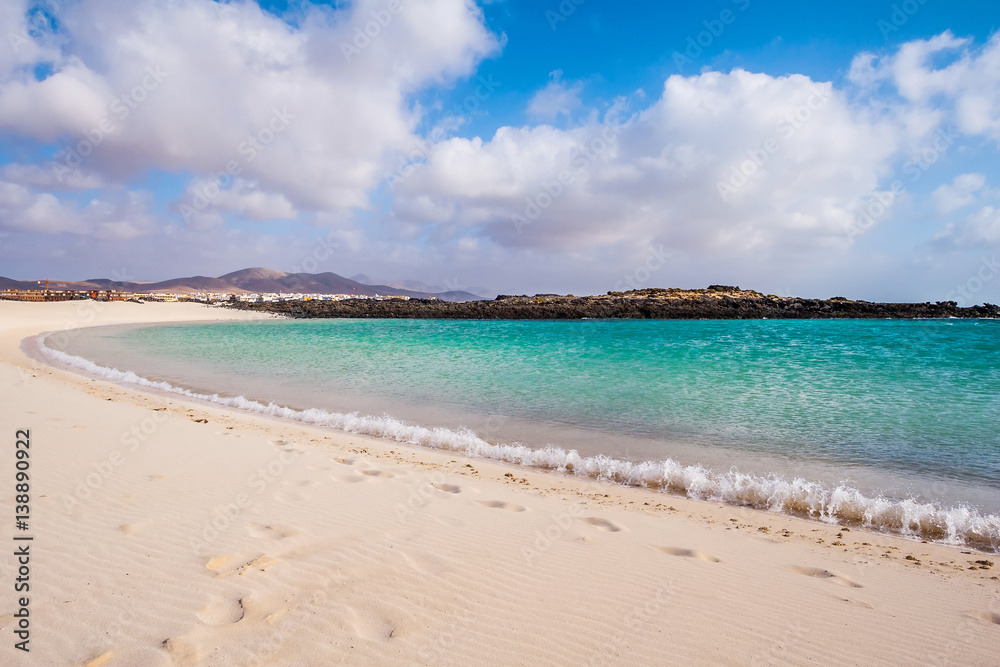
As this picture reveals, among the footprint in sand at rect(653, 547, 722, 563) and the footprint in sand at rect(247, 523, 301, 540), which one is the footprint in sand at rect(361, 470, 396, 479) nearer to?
the footprint in sand at rect(247, 523, 301, 540)

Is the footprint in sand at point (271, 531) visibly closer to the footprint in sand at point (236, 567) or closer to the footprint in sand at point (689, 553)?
the footprint in sand at point (236, 567)

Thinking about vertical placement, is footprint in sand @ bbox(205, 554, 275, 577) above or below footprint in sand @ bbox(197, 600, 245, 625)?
below

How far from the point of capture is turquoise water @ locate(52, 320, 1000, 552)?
23.7 ft

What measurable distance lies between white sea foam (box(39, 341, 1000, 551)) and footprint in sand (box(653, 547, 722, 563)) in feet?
6.58

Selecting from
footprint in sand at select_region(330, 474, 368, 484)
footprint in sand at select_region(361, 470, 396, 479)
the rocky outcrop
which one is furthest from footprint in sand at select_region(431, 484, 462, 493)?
the rocky outcrop

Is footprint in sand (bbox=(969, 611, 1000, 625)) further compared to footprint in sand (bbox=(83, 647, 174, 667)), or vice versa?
footprint in sand (bbox=(969, 611, 1000, 625))

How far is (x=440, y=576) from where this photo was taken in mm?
3762

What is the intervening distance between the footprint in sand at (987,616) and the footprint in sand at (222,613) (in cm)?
534

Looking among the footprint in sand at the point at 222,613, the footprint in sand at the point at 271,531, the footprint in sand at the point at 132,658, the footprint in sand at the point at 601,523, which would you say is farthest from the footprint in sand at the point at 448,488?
the footprint in sand at the point at 132,658

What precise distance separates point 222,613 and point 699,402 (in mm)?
11078

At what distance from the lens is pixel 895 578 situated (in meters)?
4.16

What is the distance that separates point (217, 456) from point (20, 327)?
45933mm

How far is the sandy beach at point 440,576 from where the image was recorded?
2945 millimetres

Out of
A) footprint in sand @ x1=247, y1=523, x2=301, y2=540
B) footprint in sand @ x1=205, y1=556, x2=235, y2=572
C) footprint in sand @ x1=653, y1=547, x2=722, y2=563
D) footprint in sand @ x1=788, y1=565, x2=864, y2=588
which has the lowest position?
footprint in sand @ x1=788, y1=565, x2=864, y2=588
